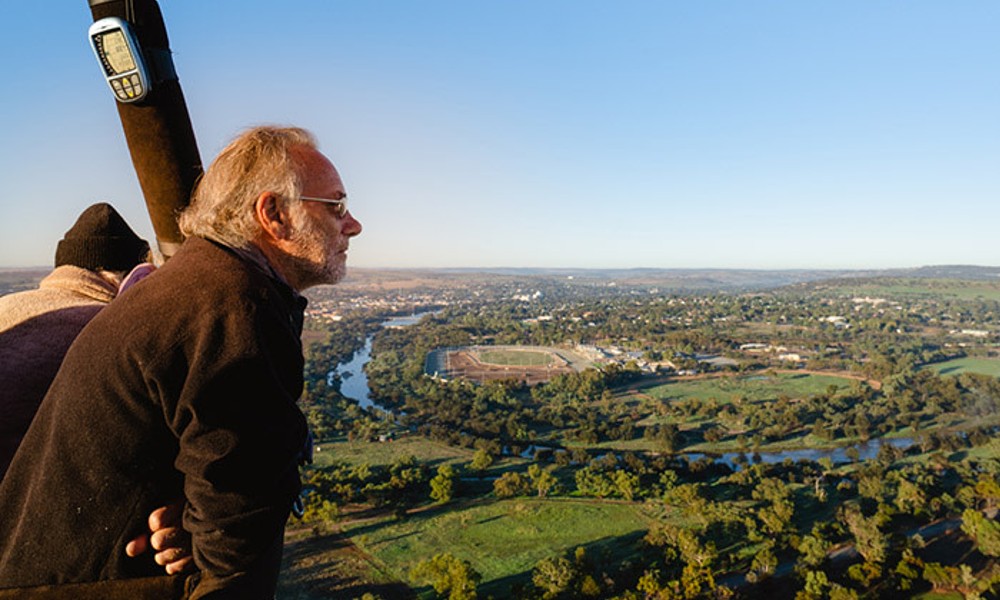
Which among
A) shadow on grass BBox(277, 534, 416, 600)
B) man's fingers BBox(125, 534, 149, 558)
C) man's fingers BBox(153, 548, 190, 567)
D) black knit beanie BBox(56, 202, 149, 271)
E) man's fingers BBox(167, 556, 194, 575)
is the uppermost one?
black knit beanie BBox(56, 202, 149, 271)

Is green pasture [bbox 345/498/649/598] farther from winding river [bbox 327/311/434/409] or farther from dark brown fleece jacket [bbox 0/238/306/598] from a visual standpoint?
winding river [bbox 327/311/434/409]

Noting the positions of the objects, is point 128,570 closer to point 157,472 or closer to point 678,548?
point 157,472

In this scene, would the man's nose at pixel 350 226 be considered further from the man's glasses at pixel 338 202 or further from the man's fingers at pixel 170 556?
the man's fingers at pixel 170 556

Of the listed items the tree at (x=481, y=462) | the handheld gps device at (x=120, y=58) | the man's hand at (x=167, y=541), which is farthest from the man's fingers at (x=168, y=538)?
the tree at (x=481, y=462)

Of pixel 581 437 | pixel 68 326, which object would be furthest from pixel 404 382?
pixel 68 326

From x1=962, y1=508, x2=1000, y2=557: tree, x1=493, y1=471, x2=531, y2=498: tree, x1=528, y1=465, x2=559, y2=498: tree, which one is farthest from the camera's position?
x1=528, y1=465, x2=559, y2=498: tree

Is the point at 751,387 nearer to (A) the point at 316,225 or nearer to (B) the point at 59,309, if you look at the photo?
(A) the point at 316,225

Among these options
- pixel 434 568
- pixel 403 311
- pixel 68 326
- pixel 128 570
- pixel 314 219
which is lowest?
pixel 403 311

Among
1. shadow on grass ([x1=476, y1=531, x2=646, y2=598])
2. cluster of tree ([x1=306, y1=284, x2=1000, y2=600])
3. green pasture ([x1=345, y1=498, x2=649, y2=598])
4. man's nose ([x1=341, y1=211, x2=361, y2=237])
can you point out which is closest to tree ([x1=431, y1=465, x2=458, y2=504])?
cluster of tree ([x1=306, y1=284, x2=1000, y2=600])
